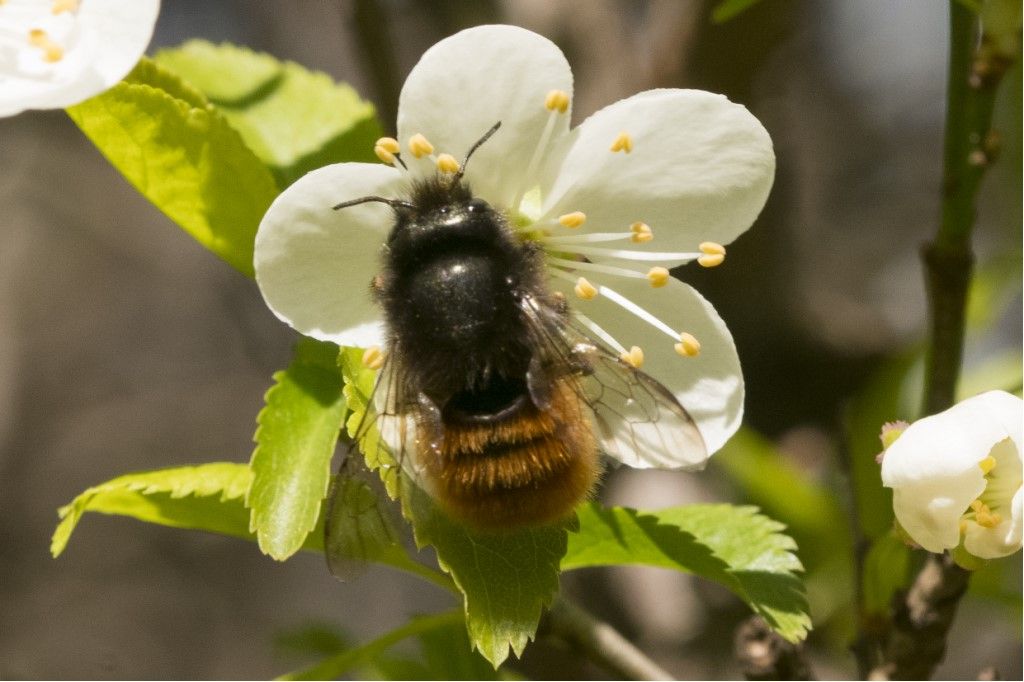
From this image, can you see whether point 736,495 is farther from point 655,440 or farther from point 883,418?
point 655,440

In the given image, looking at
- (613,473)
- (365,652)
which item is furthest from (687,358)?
(613,473)

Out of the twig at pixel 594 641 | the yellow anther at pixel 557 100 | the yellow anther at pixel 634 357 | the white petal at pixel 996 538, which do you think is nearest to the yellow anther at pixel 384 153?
the yellow anther at pixel 557 100

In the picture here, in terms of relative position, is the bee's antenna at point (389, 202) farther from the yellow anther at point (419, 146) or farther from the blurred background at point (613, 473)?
the blurred background at point (613, 473)

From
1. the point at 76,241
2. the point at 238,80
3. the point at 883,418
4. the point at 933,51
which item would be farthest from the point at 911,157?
the point at 76,241

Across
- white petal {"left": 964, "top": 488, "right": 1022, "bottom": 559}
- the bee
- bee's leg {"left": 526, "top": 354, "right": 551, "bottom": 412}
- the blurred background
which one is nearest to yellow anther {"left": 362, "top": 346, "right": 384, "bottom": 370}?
the bee

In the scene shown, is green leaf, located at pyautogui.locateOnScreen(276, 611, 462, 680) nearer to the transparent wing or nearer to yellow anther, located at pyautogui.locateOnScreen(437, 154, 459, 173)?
the transparent wing
